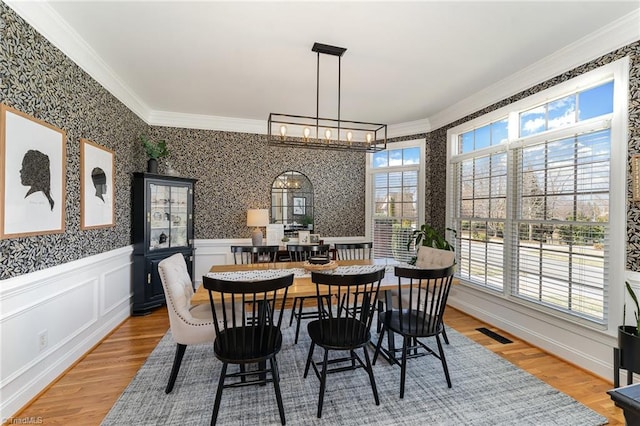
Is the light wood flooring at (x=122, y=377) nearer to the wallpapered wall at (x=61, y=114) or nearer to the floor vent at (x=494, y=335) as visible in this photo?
the floor vent at (x=494, y=335)

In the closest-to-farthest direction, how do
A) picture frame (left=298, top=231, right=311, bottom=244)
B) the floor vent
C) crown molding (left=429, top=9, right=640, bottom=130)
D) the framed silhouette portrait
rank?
the framed silhouette portrait → crown molding (left=429, top=9, right=640, bottom=130) → the floor vent → picture frame (left=298, top=231, right=311, bottom=244)

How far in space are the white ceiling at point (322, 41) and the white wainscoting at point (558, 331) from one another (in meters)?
2.03

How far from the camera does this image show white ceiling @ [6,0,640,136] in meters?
2.08

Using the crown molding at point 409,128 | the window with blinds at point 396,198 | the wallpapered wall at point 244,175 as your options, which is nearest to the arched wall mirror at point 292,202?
the wallpapered wall at point 244,175

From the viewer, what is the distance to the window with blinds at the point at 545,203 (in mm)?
2453

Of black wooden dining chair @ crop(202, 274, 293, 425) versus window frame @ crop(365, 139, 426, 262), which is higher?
window frame @ crop(365, 139, 426, 262)

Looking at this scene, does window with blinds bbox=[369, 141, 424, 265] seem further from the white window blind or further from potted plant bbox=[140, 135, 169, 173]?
potted plant bbox=[140, 135, 169, 173]

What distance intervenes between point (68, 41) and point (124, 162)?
1441 millimetres

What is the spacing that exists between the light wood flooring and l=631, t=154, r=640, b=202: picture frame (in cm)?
151

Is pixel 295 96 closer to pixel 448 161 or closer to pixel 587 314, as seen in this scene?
pixel 448 161

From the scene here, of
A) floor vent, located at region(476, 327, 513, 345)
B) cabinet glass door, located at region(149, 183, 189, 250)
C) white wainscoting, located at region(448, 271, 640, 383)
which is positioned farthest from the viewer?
cabinet glass door, located at region(149, 183, 189, 250)

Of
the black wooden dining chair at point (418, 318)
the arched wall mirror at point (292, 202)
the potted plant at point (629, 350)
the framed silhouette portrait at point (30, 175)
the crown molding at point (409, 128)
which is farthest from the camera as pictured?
the arched wall mirror at point (292, 202)

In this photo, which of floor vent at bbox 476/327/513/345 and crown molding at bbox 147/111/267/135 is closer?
floor vent at bbox 476/327/513/345

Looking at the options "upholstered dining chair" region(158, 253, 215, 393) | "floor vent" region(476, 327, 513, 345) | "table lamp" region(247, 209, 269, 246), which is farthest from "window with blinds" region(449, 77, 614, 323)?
"upholstered dining chair" region(158, 253, 215, 393)
